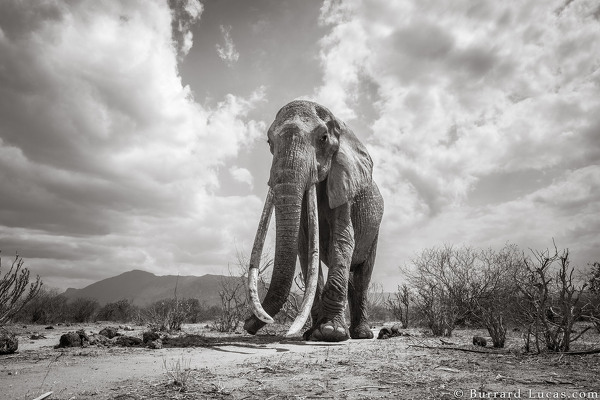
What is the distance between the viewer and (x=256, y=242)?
6.86 metres

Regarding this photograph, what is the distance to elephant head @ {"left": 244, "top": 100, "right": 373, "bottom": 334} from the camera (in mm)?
6730

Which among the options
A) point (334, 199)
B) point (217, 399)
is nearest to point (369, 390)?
point (217, 399)

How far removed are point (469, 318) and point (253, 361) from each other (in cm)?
1083

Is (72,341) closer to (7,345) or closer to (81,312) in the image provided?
(7,345)

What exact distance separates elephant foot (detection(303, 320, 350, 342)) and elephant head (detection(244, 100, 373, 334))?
0.70 m

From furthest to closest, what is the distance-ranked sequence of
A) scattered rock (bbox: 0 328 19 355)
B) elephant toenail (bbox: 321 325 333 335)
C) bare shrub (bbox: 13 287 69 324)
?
1. bare shrub (bbox: 13 287 69 324)
2. elephant toenail (bbox: 321 325 333 335)
3. scattered rock (bbox: 0 328 19 355)

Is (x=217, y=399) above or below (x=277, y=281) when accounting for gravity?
below

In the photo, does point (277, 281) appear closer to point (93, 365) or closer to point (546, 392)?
point (93, 365)

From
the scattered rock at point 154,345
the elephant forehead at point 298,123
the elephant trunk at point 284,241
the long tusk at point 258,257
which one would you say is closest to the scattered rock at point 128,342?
the scattered rock at point 154,345

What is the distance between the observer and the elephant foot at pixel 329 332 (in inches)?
264

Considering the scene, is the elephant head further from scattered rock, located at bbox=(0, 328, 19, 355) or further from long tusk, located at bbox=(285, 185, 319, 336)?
scattered rock, located at bbox=(0, 328, 19, 355)

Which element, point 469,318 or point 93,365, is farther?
point 469,318

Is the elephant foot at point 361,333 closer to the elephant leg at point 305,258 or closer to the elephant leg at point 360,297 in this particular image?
the elephant leg at point 360,297

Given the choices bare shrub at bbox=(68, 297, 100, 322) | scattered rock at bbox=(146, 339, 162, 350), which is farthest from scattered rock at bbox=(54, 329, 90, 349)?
bare shrub at bbox=(68, 297, 100, 322)
